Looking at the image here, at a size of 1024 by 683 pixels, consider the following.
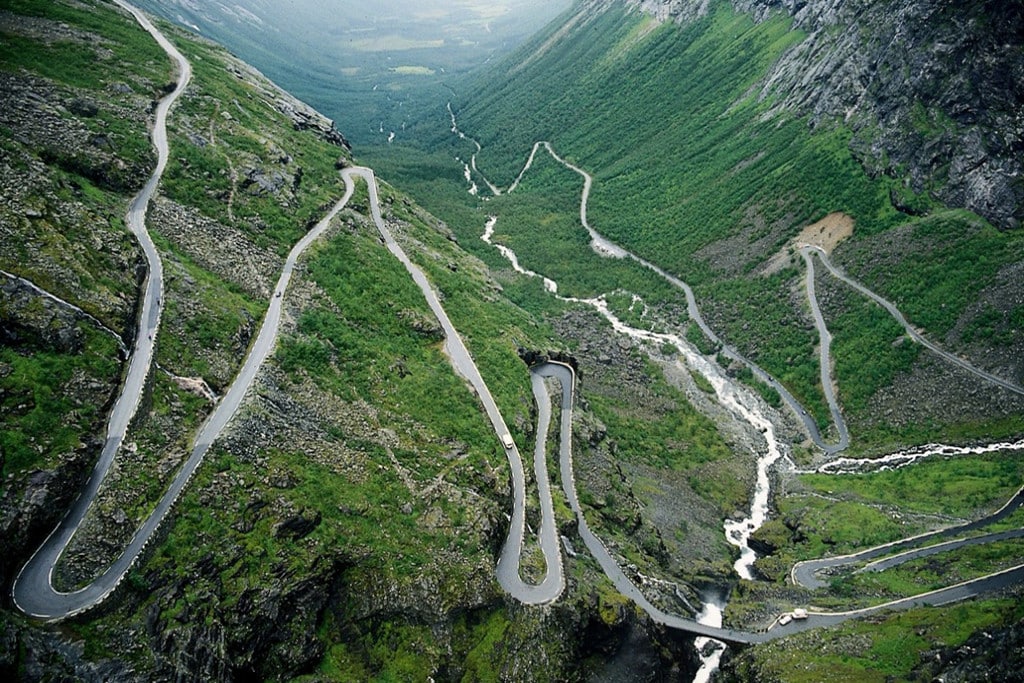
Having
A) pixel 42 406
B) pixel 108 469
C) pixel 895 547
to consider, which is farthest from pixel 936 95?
pixel 42 406

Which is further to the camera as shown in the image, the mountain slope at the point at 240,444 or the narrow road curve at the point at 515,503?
the narrow road curve at the point at 515,503

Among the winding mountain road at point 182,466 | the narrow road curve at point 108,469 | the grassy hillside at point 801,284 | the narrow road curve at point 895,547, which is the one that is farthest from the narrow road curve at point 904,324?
the narrow road curve at point 108,469

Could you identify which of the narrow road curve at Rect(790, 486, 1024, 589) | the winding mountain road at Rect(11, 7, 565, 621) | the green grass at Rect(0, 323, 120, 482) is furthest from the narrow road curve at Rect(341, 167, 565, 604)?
the green grass at Rect(0, 323, 120, 482)

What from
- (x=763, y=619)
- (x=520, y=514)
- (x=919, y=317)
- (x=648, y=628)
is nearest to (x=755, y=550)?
(x=763, y=619)

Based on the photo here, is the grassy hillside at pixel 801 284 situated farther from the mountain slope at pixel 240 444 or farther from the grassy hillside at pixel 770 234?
the mountain slope at pixel 240 444

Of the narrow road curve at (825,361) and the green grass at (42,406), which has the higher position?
the narrow road curve at (825,361)

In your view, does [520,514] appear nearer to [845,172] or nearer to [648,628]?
[648,628]

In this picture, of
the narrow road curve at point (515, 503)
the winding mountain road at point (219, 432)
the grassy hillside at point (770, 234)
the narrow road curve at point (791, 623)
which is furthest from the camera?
the grassy hillside at point (770, 234)

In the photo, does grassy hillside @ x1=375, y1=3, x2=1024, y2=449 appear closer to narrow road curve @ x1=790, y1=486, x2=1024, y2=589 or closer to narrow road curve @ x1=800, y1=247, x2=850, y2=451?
narrow road curve @ x1=800, y1=247, x2=850, y2=451
